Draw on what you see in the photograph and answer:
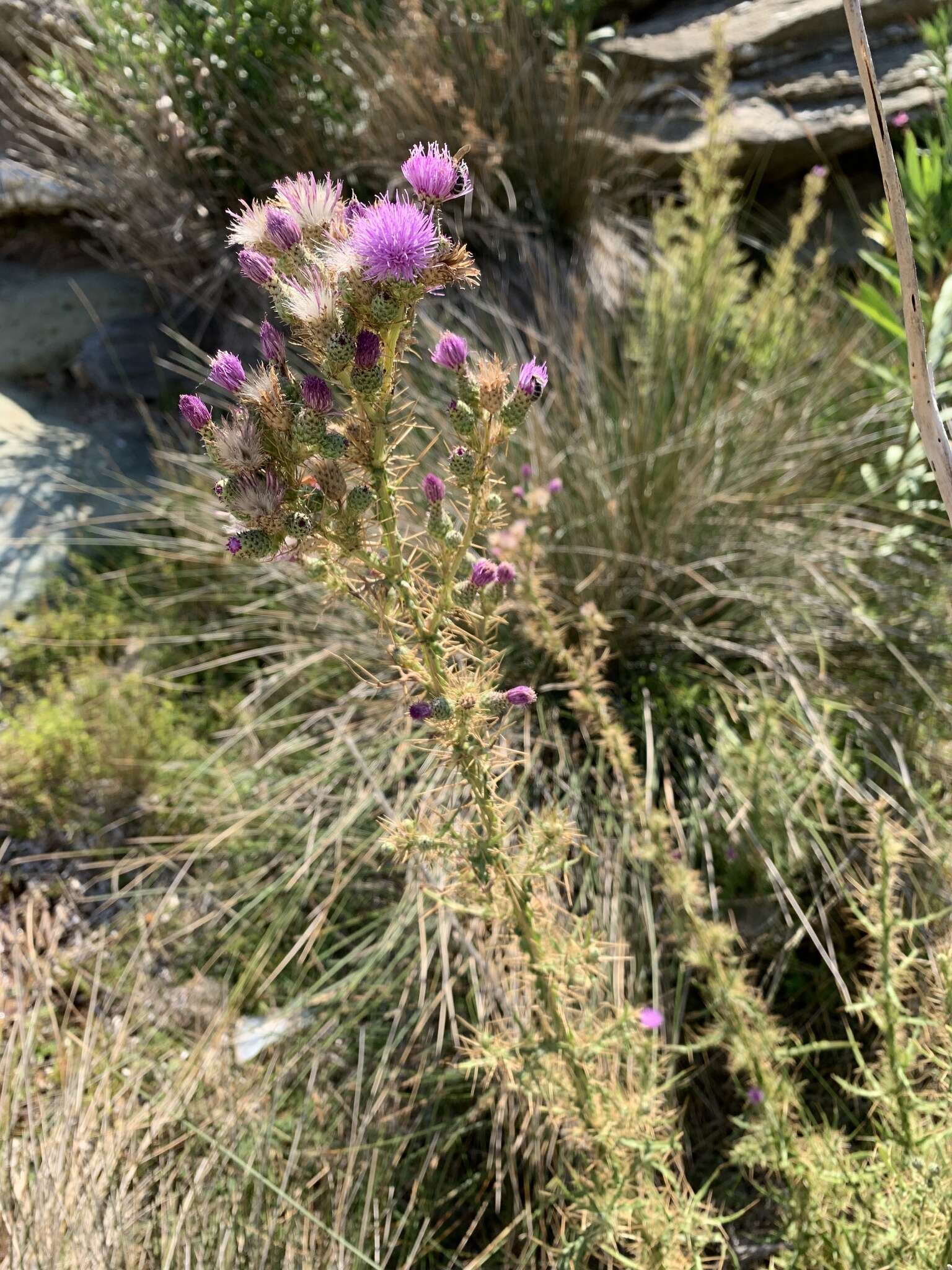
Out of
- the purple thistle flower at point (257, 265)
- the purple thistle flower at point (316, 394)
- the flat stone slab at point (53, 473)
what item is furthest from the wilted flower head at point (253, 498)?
the flat stone slab at point (53, 473)

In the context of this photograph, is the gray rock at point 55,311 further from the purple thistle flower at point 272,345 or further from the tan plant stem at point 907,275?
the tan plant stem at point 907,275

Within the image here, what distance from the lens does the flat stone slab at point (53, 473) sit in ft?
10.2

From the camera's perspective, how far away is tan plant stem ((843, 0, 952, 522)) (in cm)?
70

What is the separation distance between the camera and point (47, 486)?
3365 millimetres

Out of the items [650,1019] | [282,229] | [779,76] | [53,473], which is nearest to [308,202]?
[282,229]

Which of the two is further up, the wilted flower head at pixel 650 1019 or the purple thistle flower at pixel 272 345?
the purple thistle flower at pixel 272 345

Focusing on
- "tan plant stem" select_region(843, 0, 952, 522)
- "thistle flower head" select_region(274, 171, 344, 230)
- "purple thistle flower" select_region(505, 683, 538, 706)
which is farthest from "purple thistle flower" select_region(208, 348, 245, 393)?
"tan plant stem" select_region(843, 0, 952, 522)

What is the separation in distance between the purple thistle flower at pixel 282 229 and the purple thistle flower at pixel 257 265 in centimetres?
2

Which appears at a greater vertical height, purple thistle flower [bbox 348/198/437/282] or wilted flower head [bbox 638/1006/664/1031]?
purple thistle flower [bbox 348/198/437/282]

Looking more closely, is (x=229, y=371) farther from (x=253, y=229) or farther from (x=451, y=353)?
(x=451, y=353)

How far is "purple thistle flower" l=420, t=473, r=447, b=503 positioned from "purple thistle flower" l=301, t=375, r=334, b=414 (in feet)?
0.46

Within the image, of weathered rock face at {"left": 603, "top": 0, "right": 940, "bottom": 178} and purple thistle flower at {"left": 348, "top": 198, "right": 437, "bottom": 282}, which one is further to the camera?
weathered rock face at {"left": 603, "top": 0, "right": 940, "bottom": 178}

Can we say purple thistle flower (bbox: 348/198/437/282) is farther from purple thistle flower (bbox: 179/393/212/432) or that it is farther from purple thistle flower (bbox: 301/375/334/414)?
purple thistle flower (bbox: 179/393/212/432)

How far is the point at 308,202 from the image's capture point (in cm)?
82
